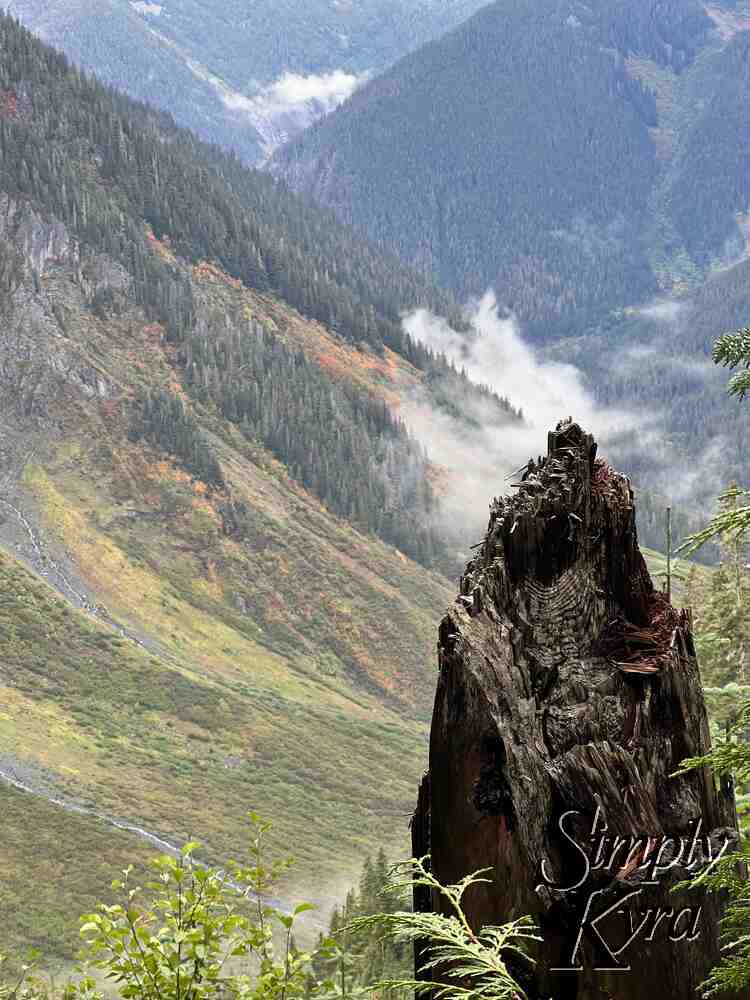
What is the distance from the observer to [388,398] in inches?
5674

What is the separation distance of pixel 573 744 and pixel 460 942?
113 cm

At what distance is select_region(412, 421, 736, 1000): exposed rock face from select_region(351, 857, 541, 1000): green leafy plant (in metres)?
0.12

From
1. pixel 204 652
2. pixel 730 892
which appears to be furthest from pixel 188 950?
pixel 204 652

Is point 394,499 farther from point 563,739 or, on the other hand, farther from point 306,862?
point 563,739

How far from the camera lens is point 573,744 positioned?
5.42 m

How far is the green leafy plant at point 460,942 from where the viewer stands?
177 inches

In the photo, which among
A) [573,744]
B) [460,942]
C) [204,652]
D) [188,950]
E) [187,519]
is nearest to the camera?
A: [460,942]

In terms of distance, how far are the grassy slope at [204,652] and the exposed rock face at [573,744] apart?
3996cm

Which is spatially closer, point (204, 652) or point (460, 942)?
point (460, 942)

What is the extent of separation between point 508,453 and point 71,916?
113383 mm

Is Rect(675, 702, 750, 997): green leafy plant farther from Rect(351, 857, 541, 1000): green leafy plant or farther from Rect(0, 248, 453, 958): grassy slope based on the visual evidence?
Rect(0, 248, 453, 958): grassy slope

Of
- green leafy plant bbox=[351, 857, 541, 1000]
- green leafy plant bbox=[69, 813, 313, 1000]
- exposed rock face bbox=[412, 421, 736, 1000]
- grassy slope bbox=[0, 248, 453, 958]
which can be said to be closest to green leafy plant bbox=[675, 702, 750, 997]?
exposed rock face bbox=[412, 421, 736, 1000]

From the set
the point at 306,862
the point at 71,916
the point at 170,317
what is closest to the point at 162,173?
the point at 170,317

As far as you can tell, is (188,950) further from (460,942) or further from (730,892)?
(730,892)
